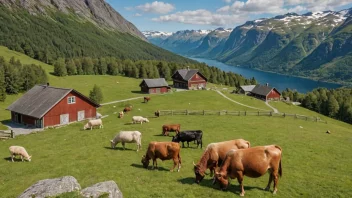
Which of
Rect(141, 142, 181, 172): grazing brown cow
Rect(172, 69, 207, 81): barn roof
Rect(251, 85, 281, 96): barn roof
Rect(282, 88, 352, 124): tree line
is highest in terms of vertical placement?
Rect(172, 69, 207, 81): barn roof

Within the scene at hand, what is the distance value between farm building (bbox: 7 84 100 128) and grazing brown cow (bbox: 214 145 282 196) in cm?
4287

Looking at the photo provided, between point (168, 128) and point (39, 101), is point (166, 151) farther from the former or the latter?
point (39, 101)

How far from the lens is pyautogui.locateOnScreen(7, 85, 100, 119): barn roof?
51.6 meters

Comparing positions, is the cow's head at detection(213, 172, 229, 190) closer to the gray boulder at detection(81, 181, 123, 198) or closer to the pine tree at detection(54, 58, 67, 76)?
Result: the gray boulder at detection(81, 181, 123, 198)

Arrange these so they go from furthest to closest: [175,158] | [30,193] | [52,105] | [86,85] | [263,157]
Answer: [86,85]
[52,105]
[175,158]
[263,157]
[30,193]

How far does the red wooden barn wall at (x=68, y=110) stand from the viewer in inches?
2055

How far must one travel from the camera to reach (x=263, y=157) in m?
16.8

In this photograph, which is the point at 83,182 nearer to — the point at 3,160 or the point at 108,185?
the point at 108,185

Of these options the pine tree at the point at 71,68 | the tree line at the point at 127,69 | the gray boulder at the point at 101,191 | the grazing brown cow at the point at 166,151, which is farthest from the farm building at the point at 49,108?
the tree line at the point at 127,69

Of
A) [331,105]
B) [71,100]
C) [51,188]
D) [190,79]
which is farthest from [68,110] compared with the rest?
[331,105]

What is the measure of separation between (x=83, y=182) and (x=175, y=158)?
6.97 meters

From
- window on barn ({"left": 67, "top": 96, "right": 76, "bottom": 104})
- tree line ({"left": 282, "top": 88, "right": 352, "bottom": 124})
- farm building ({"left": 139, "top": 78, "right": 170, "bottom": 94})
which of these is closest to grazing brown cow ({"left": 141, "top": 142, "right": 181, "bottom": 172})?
window on barn ({"left": 67, "top": 96, "right": 76, "bottom": 104})

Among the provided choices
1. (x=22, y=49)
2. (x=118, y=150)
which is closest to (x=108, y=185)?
(x=118, y=150)

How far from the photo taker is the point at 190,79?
111 metres
